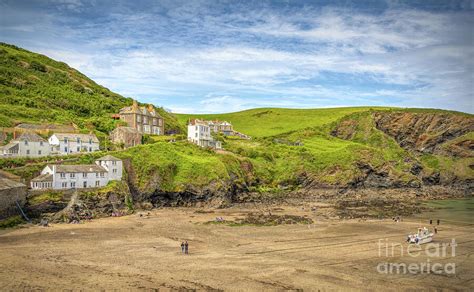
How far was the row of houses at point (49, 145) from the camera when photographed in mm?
66919

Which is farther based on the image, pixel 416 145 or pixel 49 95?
pixel 416 145

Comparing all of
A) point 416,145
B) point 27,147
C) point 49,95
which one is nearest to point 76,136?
point 27,147

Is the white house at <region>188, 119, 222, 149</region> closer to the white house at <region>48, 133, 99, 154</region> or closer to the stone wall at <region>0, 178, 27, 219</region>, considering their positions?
the white house at <region>48, 133, 99, 154</region>

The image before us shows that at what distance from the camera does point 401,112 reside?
5773 inches

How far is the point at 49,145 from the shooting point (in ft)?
237

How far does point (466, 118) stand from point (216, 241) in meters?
119

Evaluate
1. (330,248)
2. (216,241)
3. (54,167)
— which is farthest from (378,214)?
(54,167)

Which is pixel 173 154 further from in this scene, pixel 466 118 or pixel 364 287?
pixel 466 118

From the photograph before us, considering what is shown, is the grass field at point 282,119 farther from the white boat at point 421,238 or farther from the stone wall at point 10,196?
the stone wall at point 10,196

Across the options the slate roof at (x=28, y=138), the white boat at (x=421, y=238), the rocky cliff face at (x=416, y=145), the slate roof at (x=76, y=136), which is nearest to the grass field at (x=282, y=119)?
the rocky cliff face at (x=416, y=145)

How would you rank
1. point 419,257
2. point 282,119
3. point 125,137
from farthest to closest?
point 282,119 → point 125,137 → point 419,257

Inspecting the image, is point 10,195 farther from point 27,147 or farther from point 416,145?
point 416,145

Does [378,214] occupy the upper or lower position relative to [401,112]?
lower

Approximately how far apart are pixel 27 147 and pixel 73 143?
984 cm
